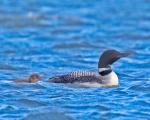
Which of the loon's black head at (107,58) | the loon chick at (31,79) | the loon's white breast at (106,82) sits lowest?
the loon's white breast at (106,82)

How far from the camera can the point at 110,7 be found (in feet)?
115

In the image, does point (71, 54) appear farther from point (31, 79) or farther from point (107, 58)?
point (31, 79)

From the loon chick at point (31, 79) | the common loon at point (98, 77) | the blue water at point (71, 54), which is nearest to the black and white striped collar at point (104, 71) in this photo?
the common loon at point (98, 77)

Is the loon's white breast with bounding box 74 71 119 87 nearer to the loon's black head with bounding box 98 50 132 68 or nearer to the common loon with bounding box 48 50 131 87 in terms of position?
the common loon with bounding box 48 50 131 87

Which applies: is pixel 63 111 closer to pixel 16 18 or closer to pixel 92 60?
pixel 92 60

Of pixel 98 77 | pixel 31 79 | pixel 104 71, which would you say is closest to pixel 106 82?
pixel 98 77

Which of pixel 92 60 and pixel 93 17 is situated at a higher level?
pixel 93 17

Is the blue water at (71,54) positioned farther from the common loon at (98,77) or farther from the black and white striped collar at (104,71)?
the black and white striped collar at (104,71)

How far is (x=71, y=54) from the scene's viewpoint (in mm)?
23516

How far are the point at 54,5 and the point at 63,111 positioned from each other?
817 inches

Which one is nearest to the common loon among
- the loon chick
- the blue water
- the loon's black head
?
the loon's black head

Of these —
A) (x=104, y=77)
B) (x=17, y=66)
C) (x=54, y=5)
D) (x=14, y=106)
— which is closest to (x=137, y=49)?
(x=17, y=66)

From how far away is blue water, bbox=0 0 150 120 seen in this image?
1585 cm

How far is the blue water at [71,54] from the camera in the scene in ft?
52.0
